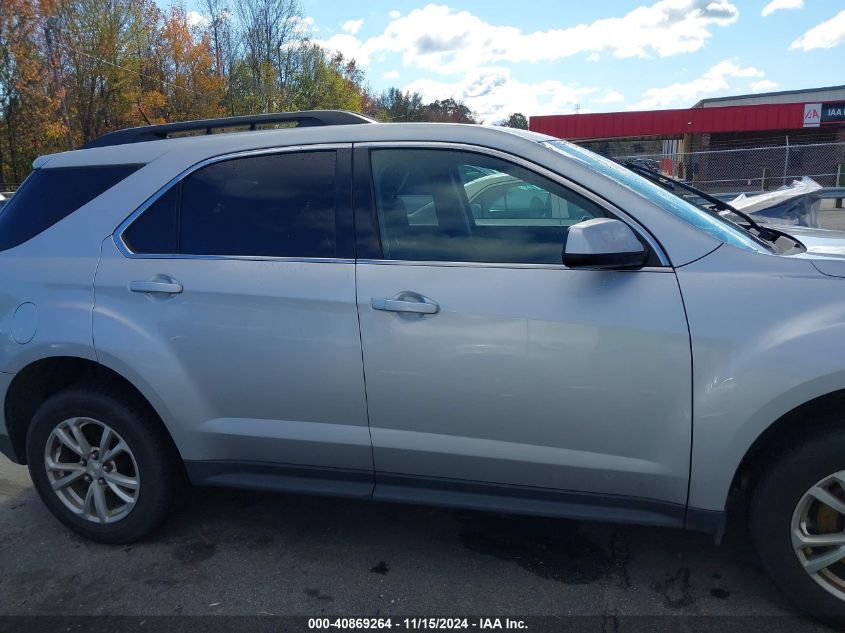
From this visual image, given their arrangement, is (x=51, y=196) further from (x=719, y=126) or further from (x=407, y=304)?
(x=719, y=126)

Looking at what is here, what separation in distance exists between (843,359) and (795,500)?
534 mm

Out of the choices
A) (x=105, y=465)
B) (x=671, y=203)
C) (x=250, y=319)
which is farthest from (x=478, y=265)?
(x=105, y=465)

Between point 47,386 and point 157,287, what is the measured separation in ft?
A: 3.11

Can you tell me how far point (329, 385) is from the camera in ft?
9.39

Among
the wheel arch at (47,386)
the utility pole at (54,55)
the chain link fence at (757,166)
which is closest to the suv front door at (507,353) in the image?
the wheel arch at (47,386)

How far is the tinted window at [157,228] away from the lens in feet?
10.3

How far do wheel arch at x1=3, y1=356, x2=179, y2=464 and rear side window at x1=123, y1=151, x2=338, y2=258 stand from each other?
646 millimetres

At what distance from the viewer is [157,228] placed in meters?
3.16

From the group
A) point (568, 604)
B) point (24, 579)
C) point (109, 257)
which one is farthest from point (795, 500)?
point (24, 579)

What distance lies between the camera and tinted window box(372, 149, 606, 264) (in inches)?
107

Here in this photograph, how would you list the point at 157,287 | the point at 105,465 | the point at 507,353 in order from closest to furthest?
1. the point at 507,353
2. the point at 157,287
3. the point at 105,465

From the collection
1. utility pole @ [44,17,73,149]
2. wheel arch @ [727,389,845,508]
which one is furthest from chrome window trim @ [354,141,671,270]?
utility pole @ [44,17,73,149]

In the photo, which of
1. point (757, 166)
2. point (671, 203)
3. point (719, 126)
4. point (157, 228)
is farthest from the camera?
point (719, 126)

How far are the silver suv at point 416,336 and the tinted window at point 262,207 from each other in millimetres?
11
